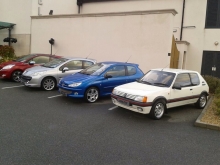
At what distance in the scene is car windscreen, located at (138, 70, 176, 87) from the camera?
7133 millimetres

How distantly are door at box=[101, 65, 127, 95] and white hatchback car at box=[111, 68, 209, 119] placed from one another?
129 cm

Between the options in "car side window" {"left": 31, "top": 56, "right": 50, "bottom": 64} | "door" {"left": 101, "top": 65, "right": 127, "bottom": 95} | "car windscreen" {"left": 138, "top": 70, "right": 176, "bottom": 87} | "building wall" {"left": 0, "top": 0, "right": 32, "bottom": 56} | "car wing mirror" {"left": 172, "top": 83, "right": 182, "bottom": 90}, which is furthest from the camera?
"building wall" {"left": 0, "top": 0, "right": 32, "bottom": 56}

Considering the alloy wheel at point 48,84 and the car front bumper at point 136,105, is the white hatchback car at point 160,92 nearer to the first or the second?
the car front bumper at point 136,105

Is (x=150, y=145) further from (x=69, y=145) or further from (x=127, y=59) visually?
(x=127, y=59)

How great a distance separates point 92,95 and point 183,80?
10.7 ft

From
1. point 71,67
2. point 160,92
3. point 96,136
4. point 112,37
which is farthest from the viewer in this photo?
point 112,37

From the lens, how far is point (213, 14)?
14.9 m

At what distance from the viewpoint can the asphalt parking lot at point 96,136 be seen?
410 centimetres

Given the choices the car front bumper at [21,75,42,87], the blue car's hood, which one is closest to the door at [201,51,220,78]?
the blue car's hood

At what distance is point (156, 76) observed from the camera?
24.8 feet

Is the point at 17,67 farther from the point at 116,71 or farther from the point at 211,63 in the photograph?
the point at 211,63

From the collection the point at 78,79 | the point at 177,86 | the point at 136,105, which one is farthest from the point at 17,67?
the point at 177,86

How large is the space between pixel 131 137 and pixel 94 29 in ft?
32.7

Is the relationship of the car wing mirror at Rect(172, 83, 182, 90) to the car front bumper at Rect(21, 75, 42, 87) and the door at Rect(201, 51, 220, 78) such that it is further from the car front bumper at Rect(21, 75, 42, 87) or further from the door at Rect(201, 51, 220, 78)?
the door at Rect(201, 51, 220, 78)
